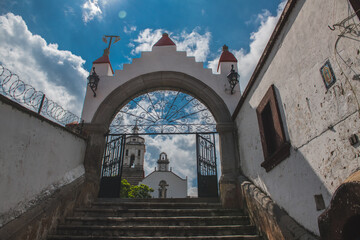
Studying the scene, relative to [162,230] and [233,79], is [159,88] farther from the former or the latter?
[162,230]

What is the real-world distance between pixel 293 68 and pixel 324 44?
0.78 metres

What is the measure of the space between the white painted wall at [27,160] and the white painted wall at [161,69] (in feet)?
7.51

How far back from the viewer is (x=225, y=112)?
286 inches

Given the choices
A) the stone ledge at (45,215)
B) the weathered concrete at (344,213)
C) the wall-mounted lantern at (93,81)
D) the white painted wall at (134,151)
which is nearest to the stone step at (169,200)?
the stone ledge at (45,215)

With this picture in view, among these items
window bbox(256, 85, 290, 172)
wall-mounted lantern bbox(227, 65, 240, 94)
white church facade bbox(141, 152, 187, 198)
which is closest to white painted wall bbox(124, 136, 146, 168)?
white church facade bbox(141, 152, 187, 198)

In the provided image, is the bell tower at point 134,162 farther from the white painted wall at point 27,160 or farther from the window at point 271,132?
the window at point 271,132

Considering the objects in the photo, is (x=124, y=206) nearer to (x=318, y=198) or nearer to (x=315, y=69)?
(x=318, y=198)

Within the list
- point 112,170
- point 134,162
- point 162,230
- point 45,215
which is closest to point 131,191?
point 134,162

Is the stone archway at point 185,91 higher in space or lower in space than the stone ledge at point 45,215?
higher

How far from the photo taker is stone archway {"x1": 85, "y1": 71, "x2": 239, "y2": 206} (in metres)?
6.47

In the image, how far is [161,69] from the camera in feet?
26.9

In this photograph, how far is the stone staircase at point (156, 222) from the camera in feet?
14.5

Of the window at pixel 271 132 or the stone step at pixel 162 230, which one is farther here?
the stone step at pixel 162 230

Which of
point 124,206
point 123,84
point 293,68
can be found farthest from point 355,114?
point 123,84
